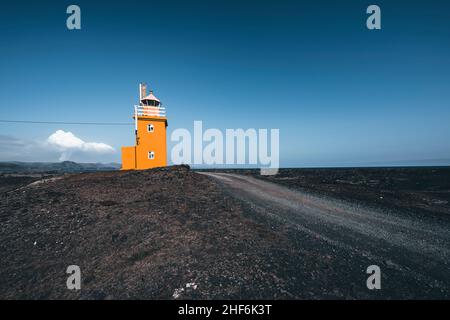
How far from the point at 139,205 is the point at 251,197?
22.2ft

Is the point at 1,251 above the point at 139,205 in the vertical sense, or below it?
below

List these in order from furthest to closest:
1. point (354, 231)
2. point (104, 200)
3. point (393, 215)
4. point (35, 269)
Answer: point (104, 200), point (393, 215), point (354, 231), point (35, 269)

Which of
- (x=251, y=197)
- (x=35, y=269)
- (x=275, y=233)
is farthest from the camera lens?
(x=251, y=197)

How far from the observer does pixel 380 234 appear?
780cm

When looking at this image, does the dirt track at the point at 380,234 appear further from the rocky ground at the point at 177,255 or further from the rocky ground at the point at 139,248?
the rocky ground at the point at 139,248

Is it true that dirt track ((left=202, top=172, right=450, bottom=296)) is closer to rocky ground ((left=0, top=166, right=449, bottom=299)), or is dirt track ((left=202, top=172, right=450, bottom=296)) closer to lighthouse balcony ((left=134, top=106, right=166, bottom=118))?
rocky ground ((left=0, top=166, right=449, bottom=299))

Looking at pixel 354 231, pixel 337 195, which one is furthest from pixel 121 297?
pixel 337 195

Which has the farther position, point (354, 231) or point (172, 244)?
point (354, 231)

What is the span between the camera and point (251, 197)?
13.3 metres

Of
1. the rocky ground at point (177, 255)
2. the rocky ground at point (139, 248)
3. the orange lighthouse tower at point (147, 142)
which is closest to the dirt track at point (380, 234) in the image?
the rocky ground at point (177, 255)

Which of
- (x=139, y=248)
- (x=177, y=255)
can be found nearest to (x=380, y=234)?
(x=177, y=255)

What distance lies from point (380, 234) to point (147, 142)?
990 inches

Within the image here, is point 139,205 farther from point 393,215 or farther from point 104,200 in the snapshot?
point 393,215

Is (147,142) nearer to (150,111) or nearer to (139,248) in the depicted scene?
(150,111)
